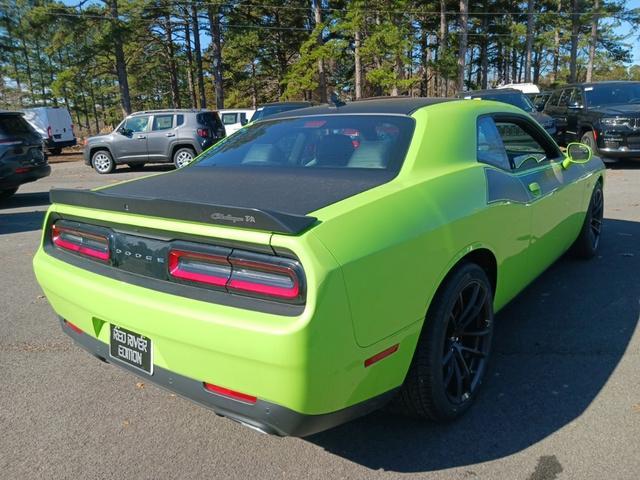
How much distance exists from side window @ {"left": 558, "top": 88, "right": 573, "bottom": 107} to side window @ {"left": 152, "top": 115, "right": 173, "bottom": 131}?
35.0 ft

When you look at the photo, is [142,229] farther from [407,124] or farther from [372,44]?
[372,44]

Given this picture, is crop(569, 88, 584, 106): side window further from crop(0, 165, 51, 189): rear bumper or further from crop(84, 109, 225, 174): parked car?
crop(0, 165, 51, 189): rear bumper

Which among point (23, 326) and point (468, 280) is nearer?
point (468, 280)

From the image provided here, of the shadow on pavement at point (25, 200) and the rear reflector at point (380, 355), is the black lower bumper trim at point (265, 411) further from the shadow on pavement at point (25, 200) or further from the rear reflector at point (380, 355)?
the shadow on pavement at point (25, 200)

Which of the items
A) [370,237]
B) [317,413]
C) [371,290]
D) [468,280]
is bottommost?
[317,413]

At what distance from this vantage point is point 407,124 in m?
2.90

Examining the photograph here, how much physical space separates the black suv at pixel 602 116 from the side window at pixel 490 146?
9780mm

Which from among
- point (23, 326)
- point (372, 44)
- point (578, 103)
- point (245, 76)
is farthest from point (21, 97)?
point (23, 326)

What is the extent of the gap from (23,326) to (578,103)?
13.0 metres

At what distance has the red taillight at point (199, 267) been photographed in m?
2.04

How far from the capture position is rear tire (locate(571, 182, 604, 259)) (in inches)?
192

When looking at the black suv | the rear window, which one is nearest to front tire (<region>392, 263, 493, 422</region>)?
the rear window

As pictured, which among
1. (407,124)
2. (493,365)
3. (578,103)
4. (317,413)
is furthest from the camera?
(578,103)

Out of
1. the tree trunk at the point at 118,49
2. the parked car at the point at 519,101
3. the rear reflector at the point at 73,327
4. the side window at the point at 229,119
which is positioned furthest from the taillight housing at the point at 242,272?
the tree trunk at the point at 118,49
